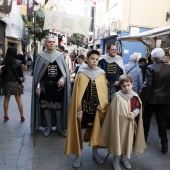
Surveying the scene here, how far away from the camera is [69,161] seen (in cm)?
362

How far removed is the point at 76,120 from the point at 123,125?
639mm

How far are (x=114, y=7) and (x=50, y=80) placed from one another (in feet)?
41.3

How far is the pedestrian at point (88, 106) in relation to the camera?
10.7 feet

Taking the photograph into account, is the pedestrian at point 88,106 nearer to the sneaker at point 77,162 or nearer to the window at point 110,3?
the sneaker at point 77,162

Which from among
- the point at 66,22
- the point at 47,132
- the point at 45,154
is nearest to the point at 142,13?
the point at 66,22

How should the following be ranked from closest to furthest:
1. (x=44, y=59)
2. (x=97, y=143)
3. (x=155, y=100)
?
(x=97, y=143) → (x=155, y=100) → (x=44, y=59)

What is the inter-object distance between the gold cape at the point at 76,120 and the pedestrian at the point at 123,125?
11 centimetres

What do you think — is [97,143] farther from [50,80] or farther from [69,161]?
[50,80]

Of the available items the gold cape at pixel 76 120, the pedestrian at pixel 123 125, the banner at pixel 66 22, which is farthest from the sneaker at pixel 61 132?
the banner at pixel 66 22

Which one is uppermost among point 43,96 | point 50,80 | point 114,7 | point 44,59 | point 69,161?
point 114,7

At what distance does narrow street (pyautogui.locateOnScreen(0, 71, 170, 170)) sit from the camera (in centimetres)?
349

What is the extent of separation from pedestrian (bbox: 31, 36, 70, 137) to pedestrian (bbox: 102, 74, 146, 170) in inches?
56.2

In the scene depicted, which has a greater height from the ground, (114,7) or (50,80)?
(114,7)

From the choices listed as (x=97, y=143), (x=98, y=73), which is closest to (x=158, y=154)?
(x=97, y=143)
